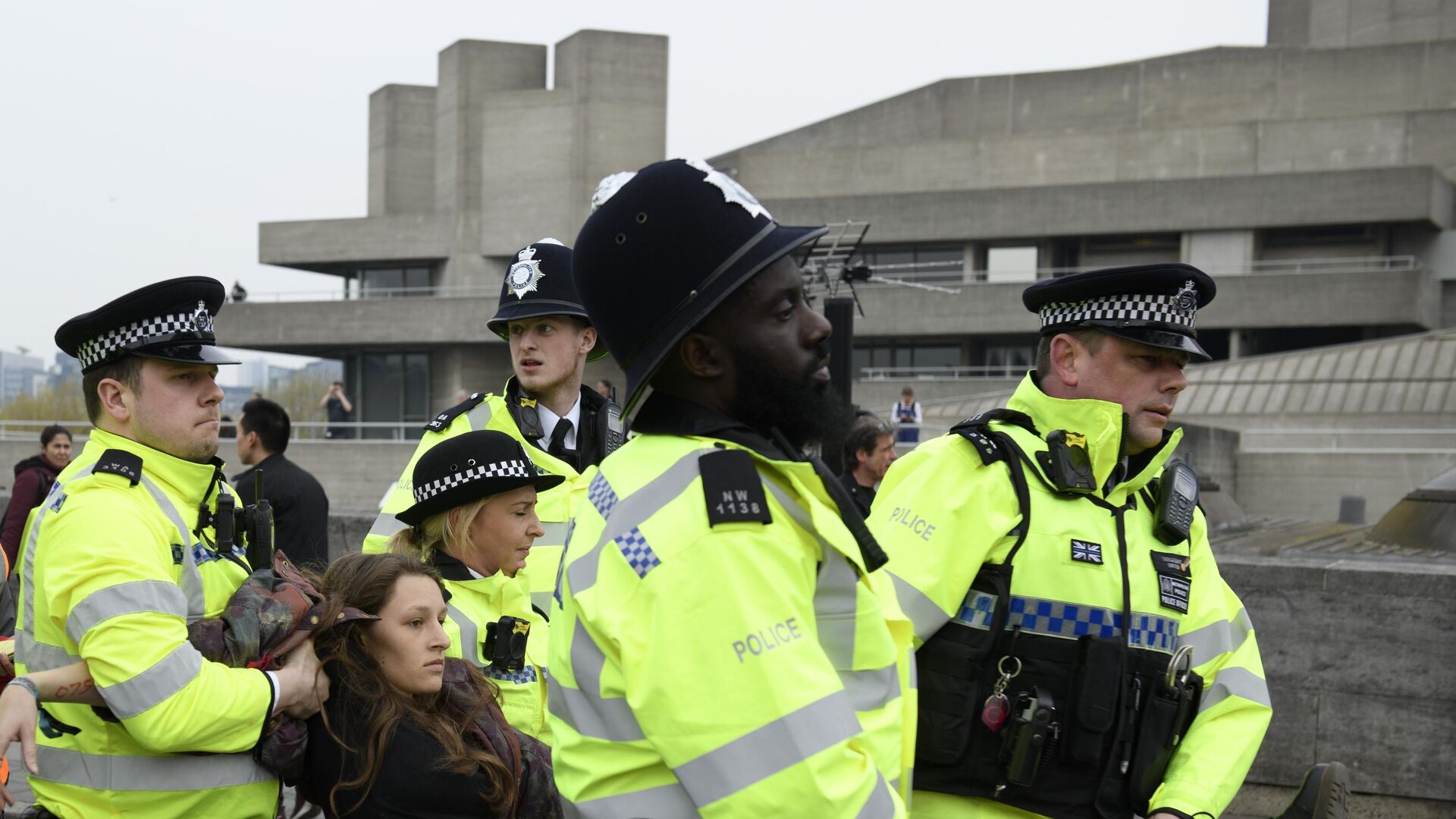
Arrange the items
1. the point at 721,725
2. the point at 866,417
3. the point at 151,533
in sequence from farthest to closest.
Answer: the point at 866,417 → the point at 151,533 → the point at 721,725

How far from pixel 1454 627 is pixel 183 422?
555 centimetres

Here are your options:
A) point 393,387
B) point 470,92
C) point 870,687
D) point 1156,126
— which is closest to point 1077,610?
point 870,687

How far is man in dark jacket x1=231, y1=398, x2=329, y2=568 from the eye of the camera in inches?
279

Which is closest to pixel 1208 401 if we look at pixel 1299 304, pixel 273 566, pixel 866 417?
pixel 1299 304

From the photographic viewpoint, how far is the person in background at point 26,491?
25.7ft

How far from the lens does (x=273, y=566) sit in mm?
3295

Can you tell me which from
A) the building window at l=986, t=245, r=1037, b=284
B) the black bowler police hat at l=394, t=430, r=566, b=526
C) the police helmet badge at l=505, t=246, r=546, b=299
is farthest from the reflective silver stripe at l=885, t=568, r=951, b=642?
the building window at l=986, t=245, r=1037, b=284

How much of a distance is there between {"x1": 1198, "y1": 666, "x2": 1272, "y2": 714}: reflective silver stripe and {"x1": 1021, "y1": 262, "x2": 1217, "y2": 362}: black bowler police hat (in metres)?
0.79

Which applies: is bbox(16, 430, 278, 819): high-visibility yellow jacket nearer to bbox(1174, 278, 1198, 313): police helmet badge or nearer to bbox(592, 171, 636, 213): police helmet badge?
bbox(592, 171, 636, 213): police helmet badge

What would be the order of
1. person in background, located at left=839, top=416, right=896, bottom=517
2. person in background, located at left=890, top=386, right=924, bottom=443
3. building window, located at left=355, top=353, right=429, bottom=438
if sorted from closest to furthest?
person in background, located at left=839, top=416, right=896, bottom=517
person in background, located at left=890, top=386, right=924, bottom=443
building window, located at left=355, top=353, right=429, bottom=438

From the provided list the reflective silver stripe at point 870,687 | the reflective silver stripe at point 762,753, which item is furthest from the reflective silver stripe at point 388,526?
the reflective silver stripe at point 762,753

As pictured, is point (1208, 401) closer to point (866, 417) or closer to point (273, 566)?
point (866, 417)

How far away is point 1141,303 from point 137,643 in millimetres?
2474

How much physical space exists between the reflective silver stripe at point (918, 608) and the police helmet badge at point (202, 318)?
6.08ft
